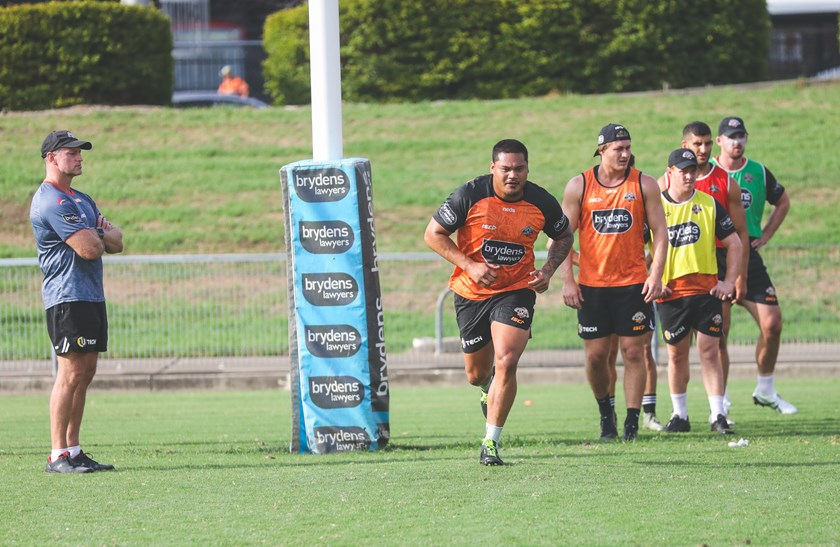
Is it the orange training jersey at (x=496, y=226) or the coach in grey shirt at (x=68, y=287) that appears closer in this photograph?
the coach in grey shirt at (x=68, y=287)

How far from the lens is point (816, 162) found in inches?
847

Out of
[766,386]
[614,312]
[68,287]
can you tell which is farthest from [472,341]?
[766,386]

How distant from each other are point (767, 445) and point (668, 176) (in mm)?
2379

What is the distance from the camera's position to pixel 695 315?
32.0 ft

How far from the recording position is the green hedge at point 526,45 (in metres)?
24.8

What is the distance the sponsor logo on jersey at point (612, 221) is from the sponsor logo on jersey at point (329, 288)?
1851 millimetres

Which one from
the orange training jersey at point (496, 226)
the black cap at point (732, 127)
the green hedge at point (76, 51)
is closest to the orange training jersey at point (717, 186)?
the black cap at point (732, 127)

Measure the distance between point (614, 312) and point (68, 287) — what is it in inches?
155

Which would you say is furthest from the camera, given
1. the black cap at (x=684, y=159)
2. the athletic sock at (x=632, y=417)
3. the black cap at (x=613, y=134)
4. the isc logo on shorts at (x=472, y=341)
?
the black cap at (x=684, y=159)

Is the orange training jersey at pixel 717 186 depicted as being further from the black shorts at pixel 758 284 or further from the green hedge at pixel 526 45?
the green hedge at pixel 526 45

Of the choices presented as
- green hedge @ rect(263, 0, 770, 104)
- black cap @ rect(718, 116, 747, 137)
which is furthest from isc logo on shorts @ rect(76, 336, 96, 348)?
green hedge @ rect(263, 0, 770, 104)

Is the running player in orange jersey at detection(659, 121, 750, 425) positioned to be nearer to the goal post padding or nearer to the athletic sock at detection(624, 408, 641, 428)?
the athletic sock at detection(624, 408, 641, 428)

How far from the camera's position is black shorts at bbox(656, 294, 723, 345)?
9.73 metres

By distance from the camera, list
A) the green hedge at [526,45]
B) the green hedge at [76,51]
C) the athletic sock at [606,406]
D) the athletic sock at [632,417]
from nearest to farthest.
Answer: the athletic sock at [632,417], the athletic sock at [606,406], the green hedge at [76,51], the green hedge at [526,45]
